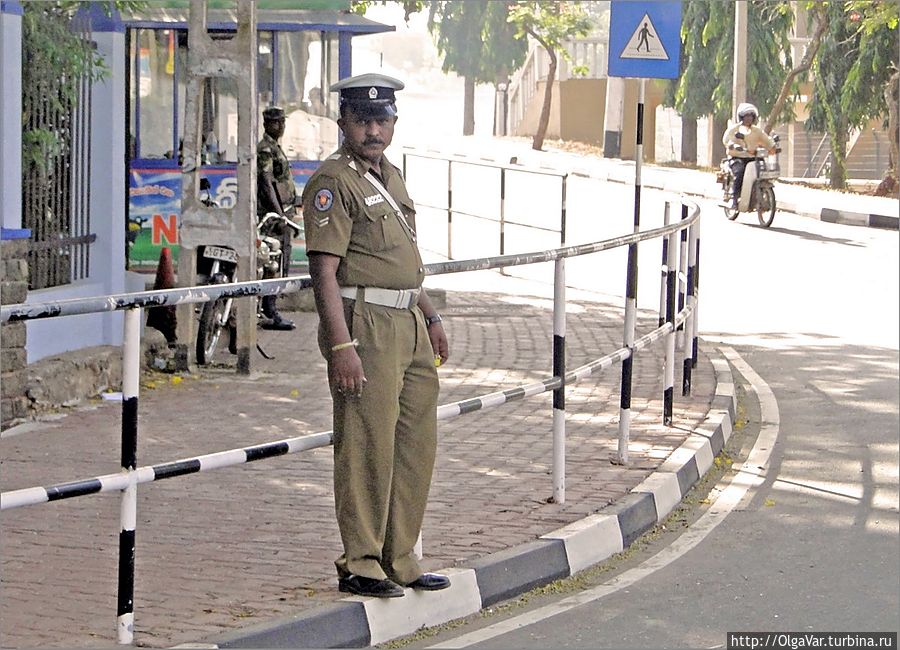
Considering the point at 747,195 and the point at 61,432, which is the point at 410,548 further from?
the point at 747,195

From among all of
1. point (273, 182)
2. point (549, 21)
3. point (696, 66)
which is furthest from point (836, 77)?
point (273, 182)

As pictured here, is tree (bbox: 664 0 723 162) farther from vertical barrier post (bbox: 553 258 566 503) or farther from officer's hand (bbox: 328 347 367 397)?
officer's hand (bbox: 328 347 367 397)

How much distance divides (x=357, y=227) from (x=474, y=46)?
2302 inches

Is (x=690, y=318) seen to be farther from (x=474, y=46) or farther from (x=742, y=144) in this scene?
(x=474, y=46)

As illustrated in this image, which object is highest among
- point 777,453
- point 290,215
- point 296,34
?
point 296,34

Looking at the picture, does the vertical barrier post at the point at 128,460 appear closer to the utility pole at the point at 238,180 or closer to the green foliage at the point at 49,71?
the green foliage at the point at 49,71

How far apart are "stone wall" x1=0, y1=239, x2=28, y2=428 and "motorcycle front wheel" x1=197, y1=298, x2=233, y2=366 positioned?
220 cm

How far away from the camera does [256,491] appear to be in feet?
24.8

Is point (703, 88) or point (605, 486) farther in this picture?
point (703, 88)

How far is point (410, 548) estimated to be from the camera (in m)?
5.71

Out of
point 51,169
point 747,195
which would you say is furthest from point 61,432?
point 747,195

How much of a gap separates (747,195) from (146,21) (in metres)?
11.7

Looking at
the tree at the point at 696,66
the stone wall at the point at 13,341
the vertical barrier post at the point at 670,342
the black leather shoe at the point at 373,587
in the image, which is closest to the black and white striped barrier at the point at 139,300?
the black leather shoe at the point at 373,587

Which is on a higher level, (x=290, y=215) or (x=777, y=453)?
(x=290, y=215)
